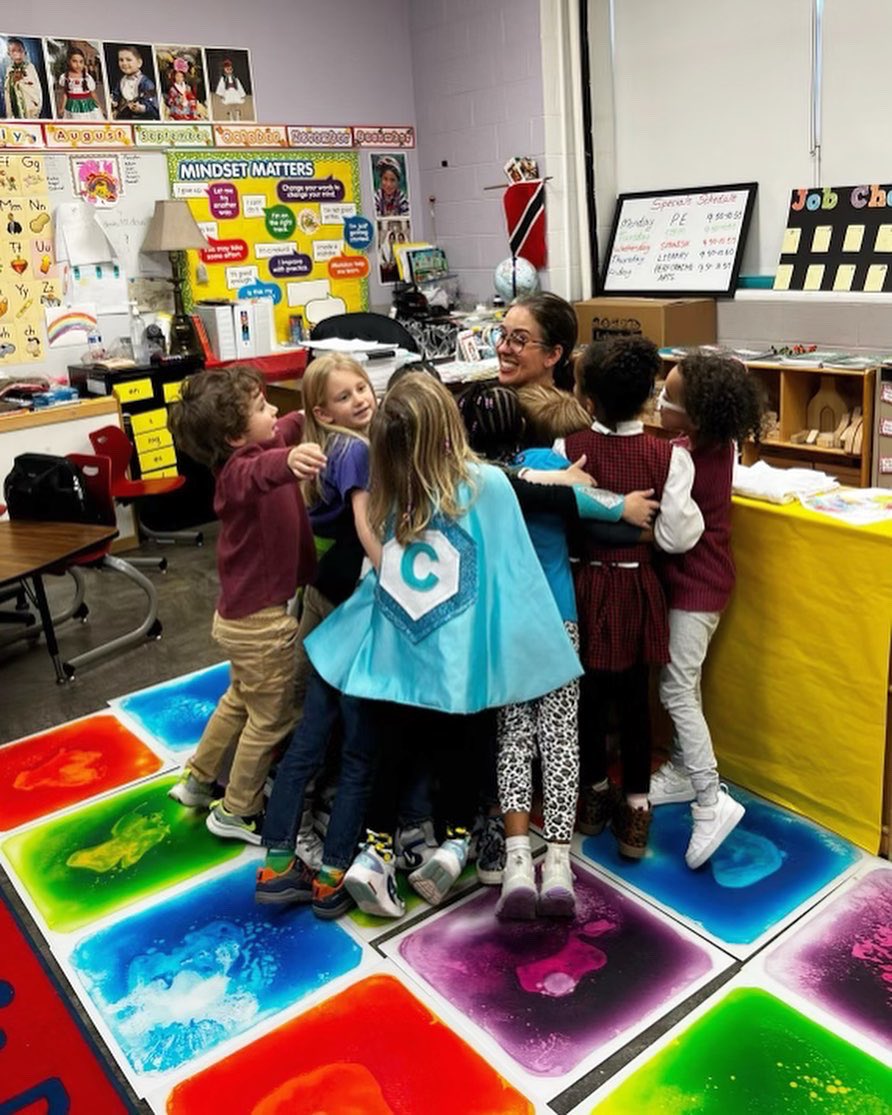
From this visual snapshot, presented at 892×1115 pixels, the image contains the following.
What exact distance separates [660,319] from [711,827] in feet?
10.5

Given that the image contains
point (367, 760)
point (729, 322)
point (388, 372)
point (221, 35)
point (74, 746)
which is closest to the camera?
point (367, 760)

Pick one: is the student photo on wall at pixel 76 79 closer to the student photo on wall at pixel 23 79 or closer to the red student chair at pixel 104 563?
the student photo on wall at pixel 23 79

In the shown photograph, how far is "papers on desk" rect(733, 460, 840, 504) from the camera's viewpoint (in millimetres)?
2449

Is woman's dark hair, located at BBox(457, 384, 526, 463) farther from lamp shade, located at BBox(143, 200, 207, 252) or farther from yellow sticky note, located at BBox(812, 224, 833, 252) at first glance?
lamp shade, located at BBox(143, 200, 207, 252)

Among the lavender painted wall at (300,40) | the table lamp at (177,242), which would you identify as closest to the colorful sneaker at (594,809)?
the table lamp at (177,242)

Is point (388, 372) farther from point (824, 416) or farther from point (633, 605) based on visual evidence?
point (633, 605)

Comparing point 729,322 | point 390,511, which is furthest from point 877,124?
point 390,511

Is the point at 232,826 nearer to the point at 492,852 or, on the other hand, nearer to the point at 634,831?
the point at 492,852

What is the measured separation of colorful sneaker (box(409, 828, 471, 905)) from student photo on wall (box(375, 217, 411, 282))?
4.82 m

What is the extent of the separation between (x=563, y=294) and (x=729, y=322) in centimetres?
103

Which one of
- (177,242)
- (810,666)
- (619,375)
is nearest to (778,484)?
(810,666)

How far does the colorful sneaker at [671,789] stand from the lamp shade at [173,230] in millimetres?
3941

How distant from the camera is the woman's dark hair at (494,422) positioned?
2.34 metres

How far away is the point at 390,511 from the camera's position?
6.92 ft
